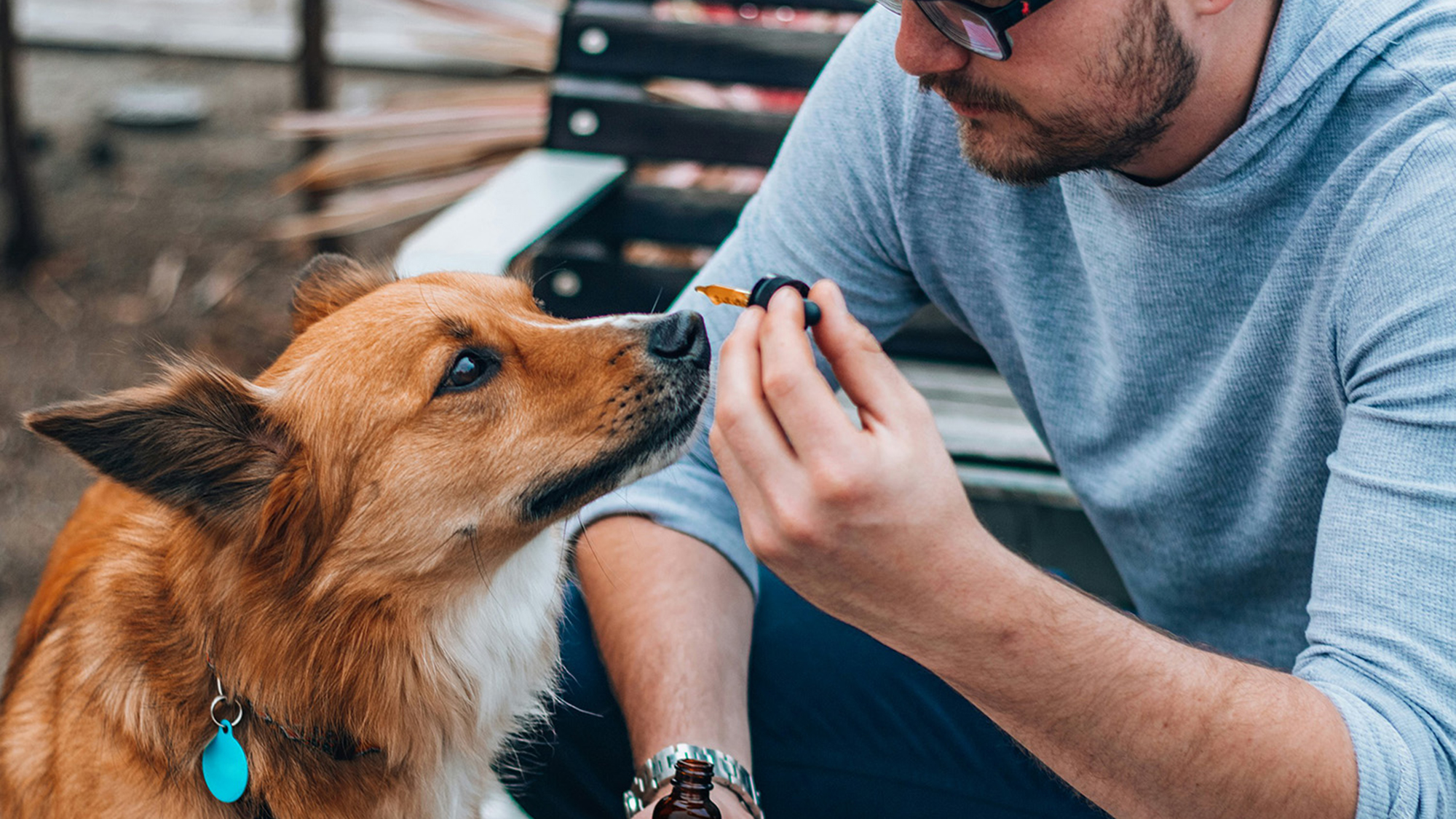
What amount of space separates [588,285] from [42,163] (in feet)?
10.2

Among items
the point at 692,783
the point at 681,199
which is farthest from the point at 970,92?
the point at 681,199

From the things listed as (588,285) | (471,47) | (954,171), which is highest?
(954,171)

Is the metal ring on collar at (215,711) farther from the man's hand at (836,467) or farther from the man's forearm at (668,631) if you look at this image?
the man's hand at (836,467)

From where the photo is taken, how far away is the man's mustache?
A: 142cm

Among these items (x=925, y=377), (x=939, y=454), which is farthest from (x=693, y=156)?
(x=939, y=454)

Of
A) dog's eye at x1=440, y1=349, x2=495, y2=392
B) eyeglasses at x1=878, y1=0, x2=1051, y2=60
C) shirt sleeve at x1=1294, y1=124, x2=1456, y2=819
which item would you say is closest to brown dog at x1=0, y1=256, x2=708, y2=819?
dog's eye at x1=440, y1=349, x2=495, y2=392

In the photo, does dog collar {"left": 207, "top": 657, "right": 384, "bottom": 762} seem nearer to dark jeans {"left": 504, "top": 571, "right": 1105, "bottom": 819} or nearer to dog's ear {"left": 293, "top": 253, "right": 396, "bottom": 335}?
dark jeans {"left": 504, "top": 571, "right": 1105, "bottom": 819}

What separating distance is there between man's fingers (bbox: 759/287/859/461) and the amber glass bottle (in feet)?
1.62

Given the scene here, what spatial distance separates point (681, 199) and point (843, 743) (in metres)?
1.58

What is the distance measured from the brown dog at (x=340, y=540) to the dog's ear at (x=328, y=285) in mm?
170

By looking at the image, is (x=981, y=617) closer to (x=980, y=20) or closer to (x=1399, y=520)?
(x=1399, y=520)

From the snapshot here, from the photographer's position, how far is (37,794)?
1.54 meters

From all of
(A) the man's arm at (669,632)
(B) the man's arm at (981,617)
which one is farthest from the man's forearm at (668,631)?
(B) the man's arm at (981,617)

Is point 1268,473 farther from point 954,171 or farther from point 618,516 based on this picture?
point 618,516
